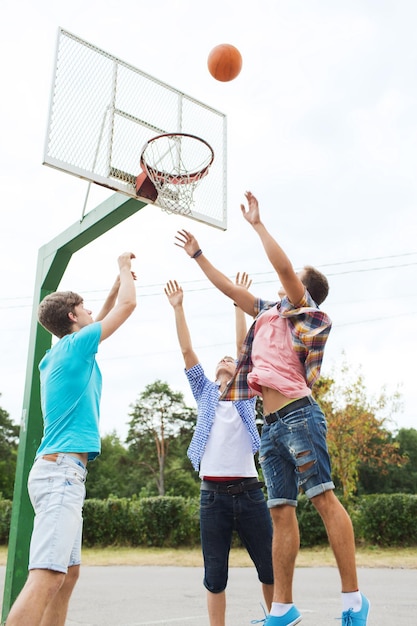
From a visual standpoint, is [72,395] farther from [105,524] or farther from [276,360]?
[105,524]

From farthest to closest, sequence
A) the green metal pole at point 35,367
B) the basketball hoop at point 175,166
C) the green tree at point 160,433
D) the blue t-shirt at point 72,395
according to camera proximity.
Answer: the green tree at point 160,433 < the basketball hoop at point 175,166 < the green metal pole at point 35,367 < the blue t-shirt at point 72,395

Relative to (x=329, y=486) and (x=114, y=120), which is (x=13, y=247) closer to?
(x=114, y=120)

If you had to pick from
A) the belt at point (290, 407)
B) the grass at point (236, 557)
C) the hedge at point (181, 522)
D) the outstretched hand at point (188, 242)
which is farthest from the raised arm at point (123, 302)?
the hedge at point (181, 522)

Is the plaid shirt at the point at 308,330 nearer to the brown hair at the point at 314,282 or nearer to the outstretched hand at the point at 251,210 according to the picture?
the brown hair at the point at 314,282

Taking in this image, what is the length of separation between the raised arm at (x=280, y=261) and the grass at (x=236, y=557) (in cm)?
992

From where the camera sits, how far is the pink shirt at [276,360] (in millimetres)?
3365

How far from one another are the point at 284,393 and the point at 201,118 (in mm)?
4343

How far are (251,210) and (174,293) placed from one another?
1.39m

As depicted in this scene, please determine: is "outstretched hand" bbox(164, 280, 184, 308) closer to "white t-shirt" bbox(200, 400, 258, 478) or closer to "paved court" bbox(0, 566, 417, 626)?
"white t-shirt" bbox(200, 400, 258, 478)

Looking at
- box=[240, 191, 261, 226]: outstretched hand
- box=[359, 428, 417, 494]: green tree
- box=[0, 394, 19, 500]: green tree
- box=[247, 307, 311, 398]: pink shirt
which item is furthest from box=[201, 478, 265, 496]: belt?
box=[0, 394, 19, 500]: green tree

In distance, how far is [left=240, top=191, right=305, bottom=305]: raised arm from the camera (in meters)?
3.37

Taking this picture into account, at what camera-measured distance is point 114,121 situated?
5.80 m

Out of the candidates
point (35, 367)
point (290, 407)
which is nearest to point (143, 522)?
point (35, 367)

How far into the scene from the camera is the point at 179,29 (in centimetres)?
618
